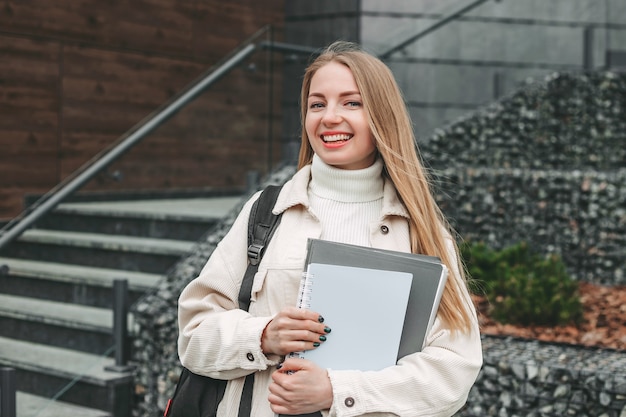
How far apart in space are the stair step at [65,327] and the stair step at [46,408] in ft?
1.71

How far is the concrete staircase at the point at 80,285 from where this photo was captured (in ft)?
17.1

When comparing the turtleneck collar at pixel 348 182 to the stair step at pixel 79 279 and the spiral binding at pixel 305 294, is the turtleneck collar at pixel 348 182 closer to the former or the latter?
the spiral binding at pixel 305 294

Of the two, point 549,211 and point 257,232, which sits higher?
point 257,232

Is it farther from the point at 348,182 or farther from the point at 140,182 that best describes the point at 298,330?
the point at 140,182

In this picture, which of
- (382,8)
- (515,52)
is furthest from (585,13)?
(382,8)

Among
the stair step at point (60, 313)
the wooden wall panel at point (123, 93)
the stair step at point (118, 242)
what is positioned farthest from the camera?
the wooden wall panel at point (123, 93)

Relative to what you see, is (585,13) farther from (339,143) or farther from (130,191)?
(339,143)

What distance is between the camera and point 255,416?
85.2 inches

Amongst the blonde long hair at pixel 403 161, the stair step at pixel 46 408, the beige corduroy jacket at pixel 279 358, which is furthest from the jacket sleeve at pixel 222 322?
the stair step at pixel 46 408

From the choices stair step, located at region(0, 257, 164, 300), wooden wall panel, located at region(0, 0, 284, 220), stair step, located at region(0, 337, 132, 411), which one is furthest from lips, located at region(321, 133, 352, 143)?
wooden wall panel, located at region(0, 0, 284, 220)

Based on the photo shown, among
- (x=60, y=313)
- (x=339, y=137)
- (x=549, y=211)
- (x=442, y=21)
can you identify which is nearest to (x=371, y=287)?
(x=339, y=137)

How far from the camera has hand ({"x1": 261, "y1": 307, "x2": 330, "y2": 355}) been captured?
2.02 m

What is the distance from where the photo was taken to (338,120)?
2.17m

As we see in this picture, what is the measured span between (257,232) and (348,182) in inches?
10.6
